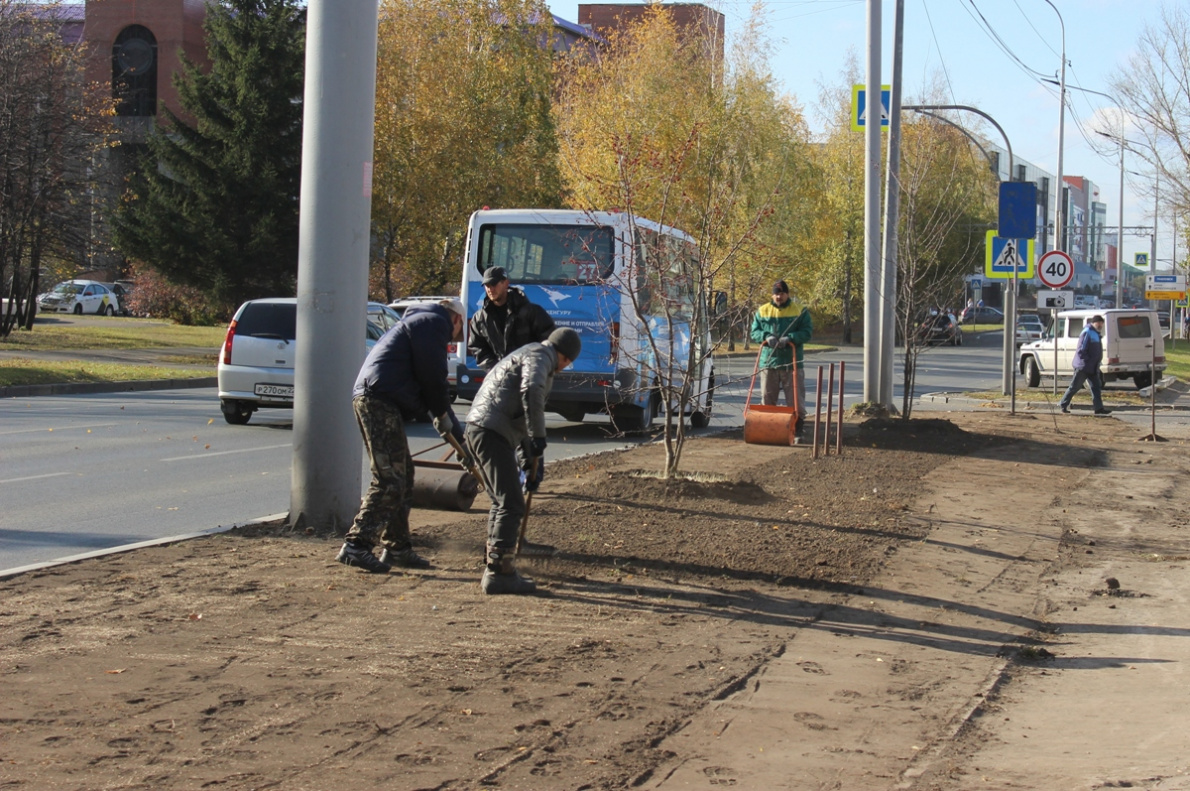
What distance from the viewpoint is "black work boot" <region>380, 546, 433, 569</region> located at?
7477 millimetres

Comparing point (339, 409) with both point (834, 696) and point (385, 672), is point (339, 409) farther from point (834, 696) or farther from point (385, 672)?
point (834, 696)

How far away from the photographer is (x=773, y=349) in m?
15.2

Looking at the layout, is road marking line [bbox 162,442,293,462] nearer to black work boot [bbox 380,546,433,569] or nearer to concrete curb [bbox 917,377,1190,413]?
black work boot [bbox 380,546,433,569]

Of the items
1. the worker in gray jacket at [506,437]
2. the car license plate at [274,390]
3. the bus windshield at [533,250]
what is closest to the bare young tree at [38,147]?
the car license plate at [274,390]

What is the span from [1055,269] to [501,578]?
62.2 feet

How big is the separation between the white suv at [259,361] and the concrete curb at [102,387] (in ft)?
21.7

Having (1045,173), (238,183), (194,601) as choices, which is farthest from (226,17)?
(1045,173)

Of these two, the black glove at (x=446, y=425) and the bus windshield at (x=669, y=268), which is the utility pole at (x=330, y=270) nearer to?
the black glove at (x=446, y=425)

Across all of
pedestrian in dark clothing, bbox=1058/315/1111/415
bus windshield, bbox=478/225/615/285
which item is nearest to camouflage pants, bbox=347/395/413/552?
bus windshield, bbox=478/225/615/285

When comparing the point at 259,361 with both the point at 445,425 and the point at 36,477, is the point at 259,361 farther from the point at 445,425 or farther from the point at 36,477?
the point at 445,425

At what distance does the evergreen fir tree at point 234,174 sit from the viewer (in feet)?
113

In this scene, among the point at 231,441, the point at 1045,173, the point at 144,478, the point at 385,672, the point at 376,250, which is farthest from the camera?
the point at 1045,173

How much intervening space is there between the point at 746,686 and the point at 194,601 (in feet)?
10.0

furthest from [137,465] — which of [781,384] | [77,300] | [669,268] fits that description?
[77,300]
